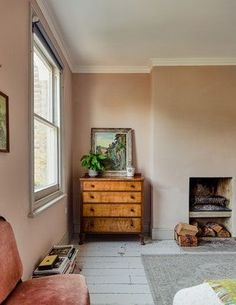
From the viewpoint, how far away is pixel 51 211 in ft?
9.82

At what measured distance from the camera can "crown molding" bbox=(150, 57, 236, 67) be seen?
407cm

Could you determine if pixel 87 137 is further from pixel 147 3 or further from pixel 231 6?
pixel 231 6

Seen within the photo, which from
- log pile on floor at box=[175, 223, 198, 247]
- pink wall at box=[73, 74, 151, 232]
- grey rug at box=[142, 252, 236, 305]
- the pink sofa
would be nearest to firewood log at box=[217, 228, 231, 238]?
log pile on floor at box=[175, 223, 198, 247]

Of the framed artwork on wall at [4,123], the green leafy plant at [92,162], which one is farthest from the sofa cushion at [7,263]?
the green leafy plant at [92,162]

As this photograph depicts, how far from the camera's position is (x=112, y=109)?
14.6ft

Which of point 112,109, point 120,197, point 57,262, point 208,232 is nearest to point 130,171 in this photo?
point 120,197

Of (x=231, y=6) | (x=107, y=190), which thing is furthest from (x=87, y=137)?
(x=231, y=6)

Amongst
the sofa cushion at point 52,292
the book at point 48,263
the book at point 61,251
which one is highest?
the sofa cushion at point 52,292

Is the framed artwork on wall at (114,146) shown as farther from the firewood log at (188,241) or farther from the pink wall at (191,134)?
the firewood log at (188,241)

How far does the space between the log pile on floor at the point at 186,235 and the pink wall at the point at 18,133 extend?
6.71 feet

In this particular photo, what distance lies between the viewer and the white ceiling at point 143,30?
2.63 metres

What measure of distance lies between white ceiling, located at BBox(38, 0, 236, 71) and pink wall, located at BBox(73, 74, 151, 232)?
0.96ft

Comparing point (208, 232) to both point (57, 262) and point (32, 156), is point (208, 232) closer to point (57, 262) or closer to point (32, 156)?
point (57, 262)

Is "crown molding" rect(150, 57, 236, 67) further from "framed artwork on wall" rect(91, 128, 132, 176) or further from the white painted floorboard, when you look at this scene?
the white painted floorboard
